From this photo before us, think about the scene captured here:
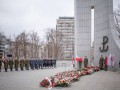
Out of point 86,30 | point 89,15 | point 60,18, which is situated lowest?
point 86,30

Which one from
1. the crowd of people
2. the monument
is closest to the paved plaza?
the crowd of people

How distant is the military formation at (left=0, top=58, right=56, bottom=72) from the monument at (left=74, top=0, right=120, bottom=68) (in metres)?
5.10

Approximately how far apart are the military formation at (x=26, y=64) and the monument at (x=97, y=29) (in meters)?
5.10

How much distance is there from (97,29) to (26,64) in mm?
10350

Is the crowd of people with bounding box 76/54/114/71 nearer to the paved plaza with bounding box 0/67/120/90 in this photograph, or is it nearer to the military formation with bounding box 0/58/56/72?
the military formation with bounding box 0/58/56/72

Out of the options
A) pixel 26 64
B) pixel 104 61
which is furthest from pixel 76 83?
pixel 26 64

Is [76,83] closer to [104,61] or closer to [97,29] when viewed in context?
[104,61]

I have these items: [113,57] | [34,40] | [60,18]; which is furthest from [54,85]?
[60,18]

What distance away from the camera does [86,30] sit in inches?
1105

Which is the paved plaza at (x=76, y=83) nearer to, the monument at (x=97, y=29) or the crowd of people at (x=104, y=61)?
the crowd of people at (x=104, y=61)

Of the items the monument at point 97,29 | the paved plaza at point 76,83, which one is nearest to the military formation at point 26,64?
the monument at point 97,29

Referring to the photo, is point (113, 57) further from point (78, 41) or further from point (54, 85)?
point (54, 85)

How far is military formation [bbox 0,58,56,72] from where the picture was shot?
2422 centimetres

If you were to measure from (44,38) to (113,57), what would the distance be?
3760 centimetres
